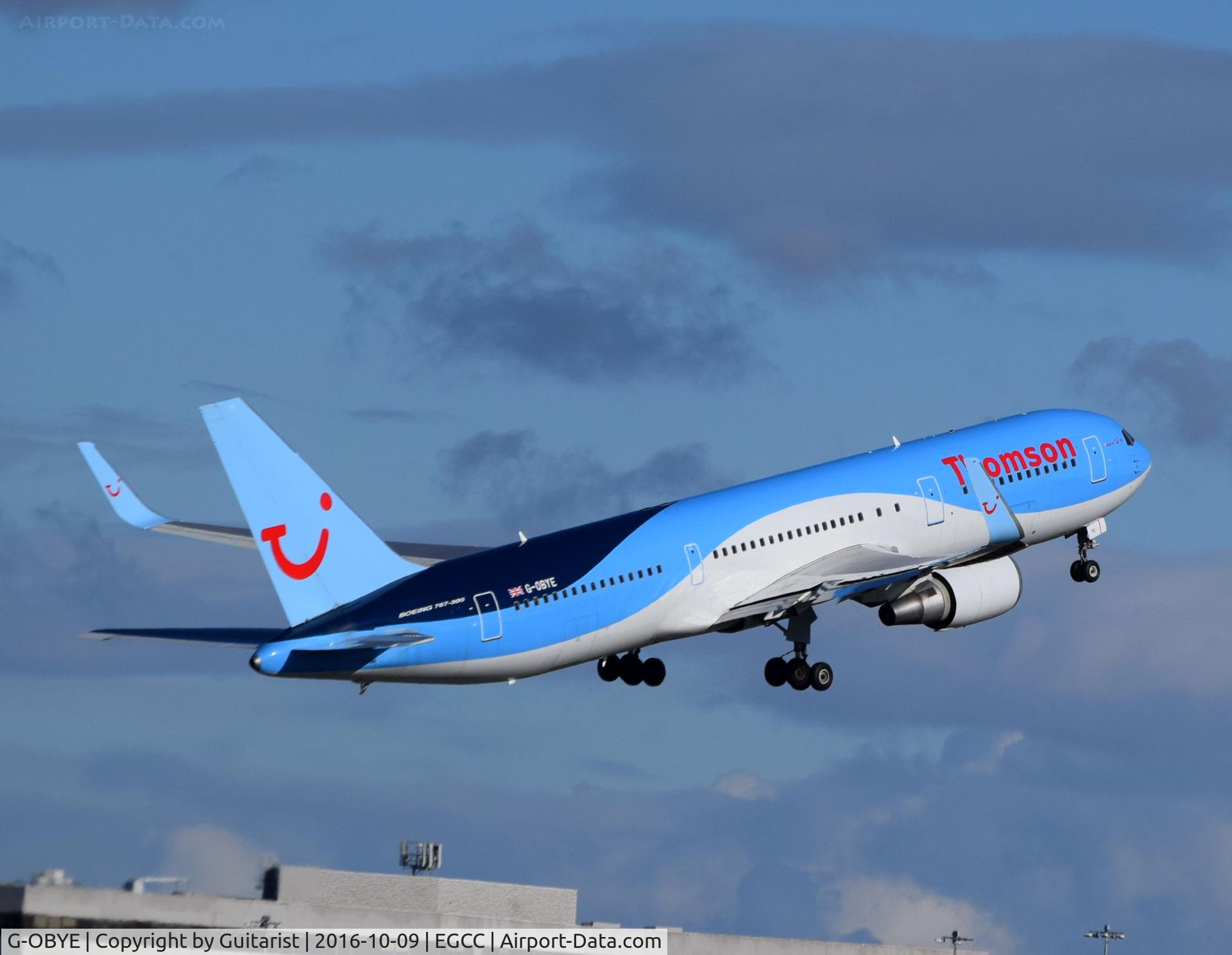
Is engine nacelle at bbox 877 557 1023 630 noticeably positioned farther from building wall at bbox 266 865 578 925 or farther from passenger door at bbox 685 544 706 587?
building wall at bbox 266 865 578 925

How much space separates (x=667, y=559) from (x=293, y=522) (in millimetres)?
12234

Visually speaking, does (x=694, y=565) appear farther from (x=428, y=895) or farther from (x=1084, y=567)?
(x=1084, y=567)

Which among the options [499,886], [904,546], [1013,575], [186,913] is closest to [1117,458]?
[1013,575]

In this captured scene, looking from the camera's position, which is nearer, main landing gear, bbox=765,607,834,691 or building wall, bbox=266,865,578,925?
building wall, bbox=266,865,578,925

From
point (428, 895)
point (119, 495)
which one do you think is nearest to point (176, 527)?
point (119, 495)

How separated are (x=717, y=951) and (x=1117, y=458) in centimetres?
2346

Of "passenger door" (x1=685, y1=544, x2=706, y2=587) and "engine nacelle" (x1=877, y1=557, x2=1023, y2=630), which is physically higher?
"engine nacelle" (x1=877, y1=557, x2=1023, y2=630)

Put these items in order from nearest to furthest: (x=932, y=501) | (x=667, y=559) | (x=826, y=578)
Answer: (x=667, y=559) < (x=826, y=578) < (x=932, y=501)

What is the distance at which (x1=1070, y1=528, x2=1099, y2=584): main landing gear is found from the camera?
81125 millimetres

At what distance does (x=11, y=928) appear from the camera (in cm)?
4994

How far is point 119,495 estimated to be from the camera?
234 feet

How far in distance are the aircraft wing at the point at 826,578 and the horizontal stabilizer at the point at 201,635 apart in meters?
15.5

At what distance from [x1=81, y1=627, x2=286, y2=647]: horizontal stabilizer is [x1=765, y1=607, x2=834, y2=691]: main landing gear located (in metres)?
19.4

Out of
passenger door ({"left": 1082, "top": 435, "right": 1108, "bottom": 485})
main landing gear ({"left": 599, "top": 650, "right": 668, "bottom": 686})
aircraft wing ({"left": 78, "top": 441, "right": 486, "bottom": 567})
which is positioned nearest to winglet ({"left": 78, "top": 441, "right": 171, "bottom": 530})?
aircraft wing ({"left": 78, "top": 441, "right": 486, "bottom": 567})
